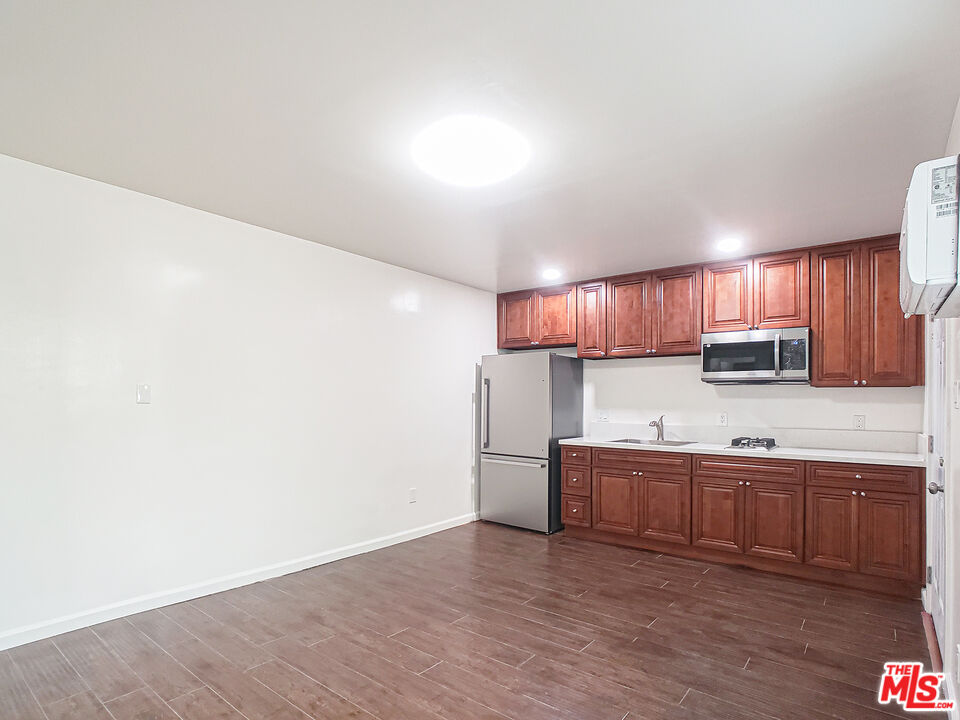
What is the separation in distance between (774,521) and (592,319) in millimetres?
2266

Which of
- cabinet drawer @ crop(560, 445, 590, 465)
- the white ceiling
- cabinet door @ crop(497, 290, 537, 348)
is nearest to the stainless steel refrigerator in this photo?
cabinet drawer @ crop(560, 445, 590, 465)

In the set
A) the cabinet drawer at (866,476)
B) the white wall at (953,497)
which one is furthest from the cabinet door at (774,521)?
the white wall at (953,497)

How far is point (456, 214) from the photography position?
3498mm

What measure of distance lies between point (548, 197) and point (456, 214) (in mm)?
623

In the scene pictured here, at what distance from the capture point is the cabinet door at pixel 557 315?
542 cm

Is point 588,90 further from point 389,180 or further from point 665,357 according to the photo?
point 665,357

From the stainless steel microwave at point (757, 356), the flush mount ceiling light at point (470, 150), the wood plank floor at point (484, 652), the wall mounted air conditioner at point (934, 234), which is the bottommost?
the wood plank floor at point (484, 652)

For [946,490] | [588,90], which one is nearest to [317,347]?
[588,90]

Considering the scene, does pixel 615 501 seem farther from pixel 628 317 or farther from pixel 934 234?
pixel 934 234

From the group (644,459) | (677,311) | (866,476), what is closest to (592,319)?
(677,311)

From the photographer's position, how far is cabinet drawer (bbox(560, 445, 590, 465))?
16.2 feet

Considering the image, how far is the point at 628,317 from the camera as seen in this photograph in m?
5.04

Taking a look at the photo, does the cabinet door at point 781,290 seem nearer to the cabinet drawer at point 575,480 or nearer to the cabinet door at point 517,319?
the cabinet drawer at point 575,480

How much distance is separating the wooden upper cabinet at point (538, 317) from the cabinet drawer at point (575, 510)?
4.92ft
